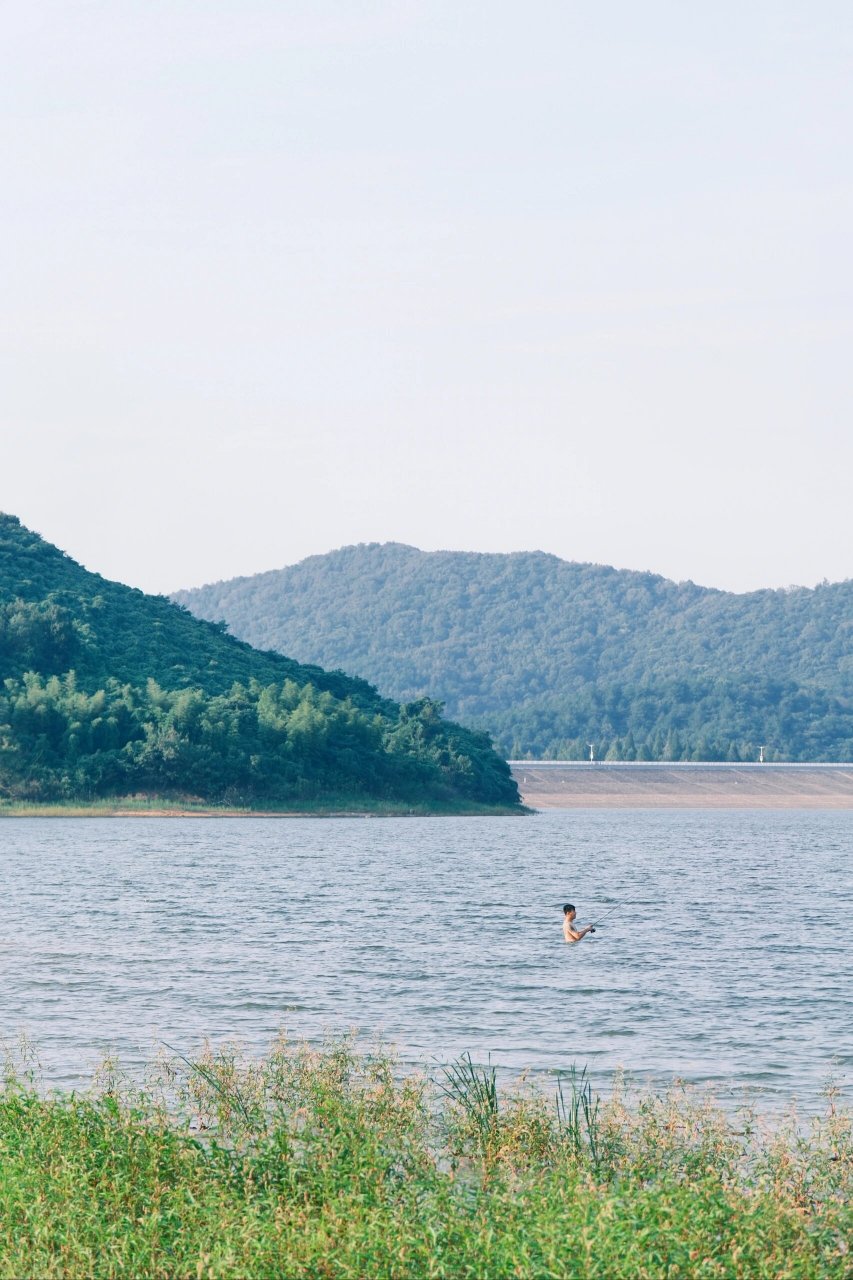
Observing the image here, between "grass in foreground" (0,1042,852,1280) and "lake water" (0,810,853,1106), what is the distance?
631cm

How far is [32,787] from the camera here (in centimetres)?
17062

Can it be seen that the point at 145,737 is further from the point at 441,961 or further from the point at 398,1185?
the point at 398,1185

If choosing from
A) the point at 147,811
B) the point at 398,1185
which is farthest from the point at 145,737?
the point at 398,1185

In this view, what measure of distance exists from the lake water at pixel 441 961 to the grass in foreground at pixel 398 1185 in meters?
6.31

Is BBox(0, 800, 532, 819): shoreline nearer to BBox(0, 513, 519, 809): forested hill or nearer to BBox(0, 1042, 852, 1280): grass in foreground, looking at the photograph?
BBox(0, 513, 519, 809): forested hill

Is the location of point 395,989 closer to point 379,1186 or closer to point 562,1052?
point 562,1052

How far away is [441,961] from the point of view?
52812 millimetres

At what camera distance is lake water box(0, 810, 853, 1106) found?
1362 inches

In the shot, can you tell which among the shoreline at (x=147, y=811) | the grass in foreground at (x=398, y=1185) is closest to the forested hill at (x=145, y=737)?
the shoreline at (x=147, y=811)

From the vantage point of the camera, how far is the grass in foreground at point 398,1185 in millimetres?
15875

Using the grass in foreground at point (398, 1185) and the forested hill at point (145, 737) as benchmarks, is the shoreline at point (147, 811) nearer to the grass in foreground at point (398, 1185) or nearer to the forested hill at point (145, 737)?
the forested hill at point (145, 737)

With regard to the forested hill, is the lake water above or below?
below

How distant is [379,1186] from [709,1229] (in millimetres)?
4018

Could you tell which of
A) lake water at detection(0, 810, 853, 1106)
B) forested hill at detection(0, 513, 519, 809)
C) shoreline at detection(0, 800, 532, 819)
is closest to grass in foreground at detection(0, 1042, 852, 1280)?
lake water at detection(0, 810, 853, 1106)
